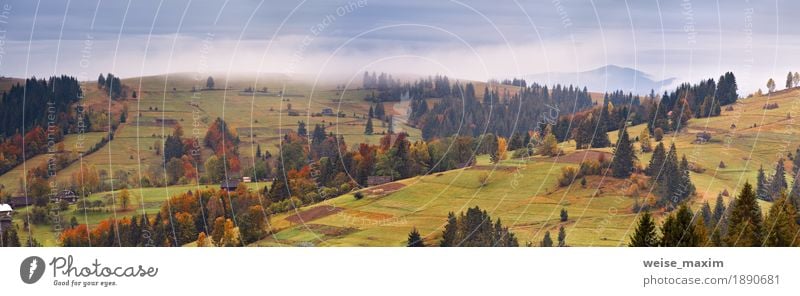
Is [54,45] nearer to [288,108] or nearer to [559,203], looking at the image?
[288,108]

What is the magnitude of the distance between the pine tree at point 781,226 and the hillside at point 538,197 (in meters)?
4.22

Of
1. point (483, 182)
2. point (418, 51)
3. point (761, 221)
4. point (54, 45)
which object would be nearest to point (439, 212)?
point (483, 182)

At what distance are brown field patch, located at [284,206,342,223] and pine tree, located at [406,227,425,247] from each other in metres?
2.71

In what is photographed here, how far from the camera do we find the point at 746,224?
35.9m

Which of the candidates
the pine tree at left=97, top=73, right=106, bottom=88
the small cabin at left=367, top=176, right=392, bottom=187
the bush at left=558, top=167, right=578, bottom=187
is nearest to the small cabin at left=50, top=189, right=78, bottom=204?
the pine tree at left=97, top=73, right=106, bottom=88

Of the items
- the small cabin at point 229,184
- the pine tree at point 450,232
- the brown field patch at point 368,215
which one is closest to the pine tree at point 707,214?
the pine tree at point 450,232

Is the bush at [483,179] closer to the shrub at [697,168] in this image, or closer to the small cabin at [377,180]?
the small cabin at [377,180]

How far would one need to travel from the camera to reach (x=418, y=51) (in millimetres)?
41656

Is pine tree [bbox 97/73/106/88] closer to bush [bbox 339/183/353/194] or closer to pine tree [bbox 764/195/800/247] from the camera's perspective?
bush [bbox 339/183/353/194]

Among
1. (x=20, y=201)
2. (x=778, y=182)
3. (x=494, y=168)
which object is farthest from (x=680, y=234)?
(x=20, y=201)

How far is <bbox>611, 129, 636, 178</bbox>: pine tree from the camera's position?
147 ft

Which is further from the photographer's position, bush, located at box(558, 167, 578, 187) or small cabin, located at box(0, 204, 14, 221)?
bush, located at box(558, 167, 578, 187)

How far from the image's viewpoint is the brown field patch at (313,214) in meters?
42.0
